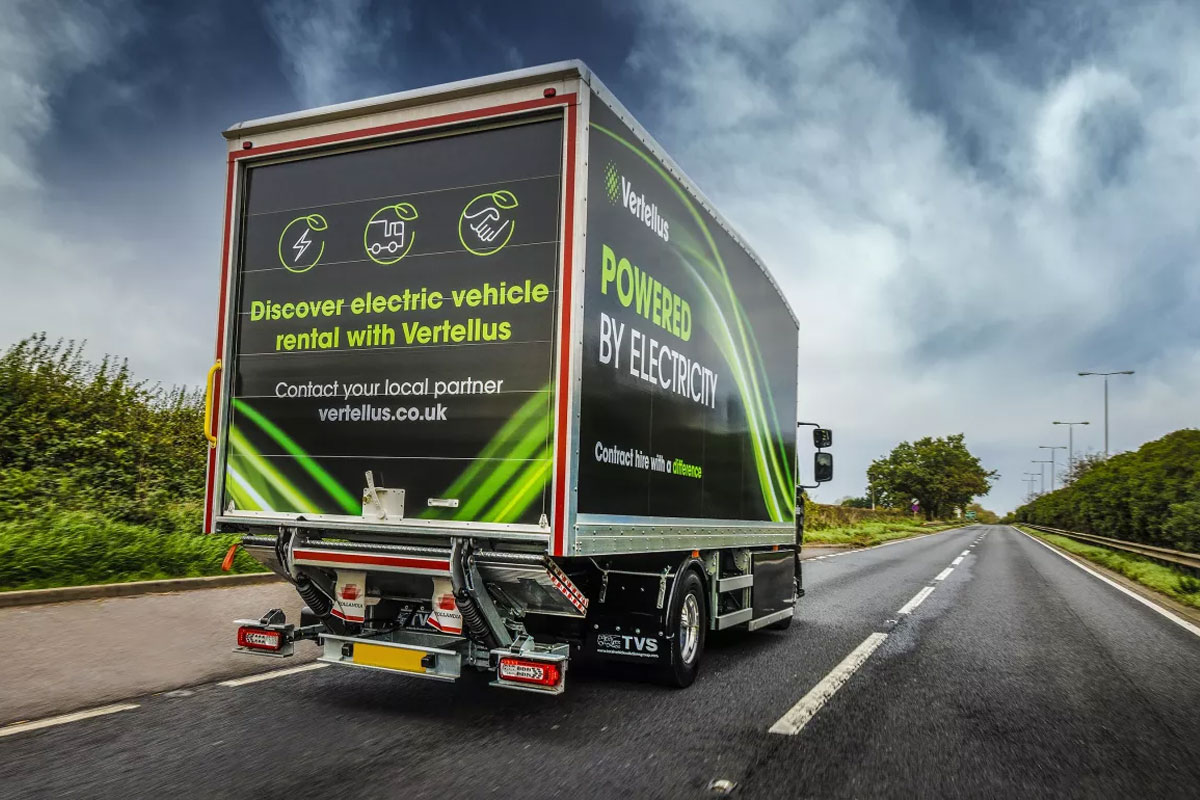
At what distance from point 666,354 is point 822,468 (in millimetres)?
4827

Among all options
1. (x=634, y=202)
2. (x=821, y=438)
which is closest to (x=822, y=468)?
(x=821, y=438)

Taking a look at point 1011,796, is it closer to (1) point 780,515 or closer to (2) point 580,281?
(2) point 580,281

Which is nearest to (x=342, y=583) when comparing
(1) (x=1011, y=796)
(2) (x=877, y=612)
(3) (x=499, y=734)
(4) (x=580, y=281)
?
(3) (x=499, y=734)

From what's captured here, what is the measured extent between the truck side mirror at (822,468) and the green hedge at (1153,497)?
1475 cm

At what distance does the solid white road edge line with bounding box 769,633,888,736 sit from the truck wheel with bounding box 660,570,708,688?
793 mm

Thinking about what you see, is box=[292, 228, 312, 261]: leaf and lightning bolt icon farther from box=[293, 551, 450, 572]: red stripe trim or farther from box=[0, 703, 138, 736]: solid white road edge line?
box=[0, 703, 138, 736]: solid white road edge line

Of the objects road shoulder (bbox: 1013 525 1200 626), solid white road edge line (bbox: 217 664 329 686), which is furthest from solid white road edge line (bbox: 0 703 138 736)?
road shoulder (bbox: 1013 525 1200 626)

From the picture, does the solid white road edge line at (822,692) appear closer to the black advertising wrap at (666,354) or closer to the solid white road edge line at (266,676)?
the black advertising wrap at (666,354)

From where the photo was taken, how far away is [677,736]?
480cm

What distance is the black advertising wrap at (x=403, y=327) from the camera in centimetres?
470

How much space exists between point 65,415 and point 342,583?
8988 millimetres

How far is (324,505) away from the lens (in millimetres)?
5148

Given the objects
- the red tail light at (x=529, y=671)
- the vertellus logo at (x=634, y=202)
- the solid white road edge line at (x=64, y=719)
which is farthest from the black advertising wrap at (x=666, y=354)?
the solid white road edge line at (x=64, y=719)

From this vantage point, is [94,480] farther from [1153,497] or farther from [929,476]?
[929,476]
